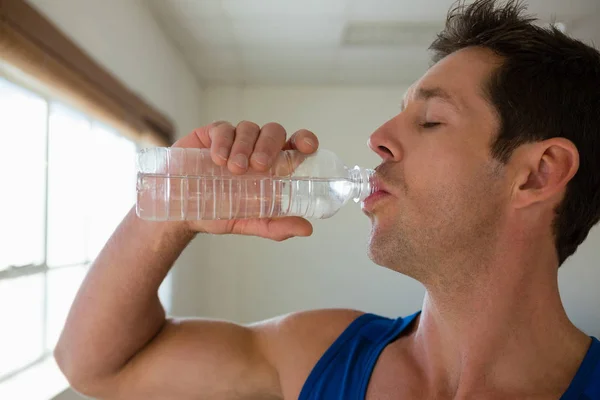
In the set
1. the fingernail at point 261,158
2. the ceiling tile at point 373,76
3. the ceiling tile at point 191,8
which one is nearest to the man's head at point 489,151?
the fingernail at point 261,158

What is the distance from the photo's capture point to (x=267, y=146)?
77 cm

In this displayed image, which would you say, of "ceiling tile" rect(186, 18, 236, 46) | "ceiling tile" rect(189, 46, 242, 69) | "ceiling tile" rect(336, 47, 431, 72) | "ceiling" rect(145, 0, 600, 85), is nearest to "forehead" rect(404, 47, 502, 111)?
"ceiling" rect(145, 0, 600, 85)

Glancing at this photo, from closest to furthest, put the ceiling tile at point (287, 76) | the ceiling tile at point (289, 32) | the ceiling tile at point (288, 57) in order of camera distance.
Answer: the ceiling tile at point (289, 32) < the ceiling tile at point (288, 57) < the ceiling tile at point (287, 76)

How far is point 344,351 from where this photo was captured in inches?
38.9

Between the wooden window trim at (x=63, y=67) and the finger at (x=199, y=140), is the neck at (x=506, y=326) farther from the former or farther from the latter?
the wooden window trim at (x=63, y=67)

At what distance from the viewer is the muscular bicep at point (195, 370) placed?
0.95 meters

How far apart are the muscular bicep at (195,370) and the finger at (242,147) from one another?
16.4 inches

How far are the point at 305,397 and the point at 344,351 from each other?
12 centimetres

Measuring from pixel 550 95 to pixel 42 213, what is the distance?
1.44m

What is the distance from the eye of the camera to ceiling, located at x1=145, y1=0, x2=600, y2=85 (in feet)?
7.51

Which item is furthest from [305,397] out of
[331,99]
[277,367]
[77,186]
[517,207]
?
[331,99]

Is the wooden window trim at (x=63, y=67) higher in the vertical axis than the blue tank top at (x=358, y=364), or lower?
higher

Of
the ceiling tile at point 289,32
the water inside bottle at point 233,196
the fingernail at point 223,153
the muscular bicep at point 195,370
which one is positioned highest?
the ceiling tile at point 289,32

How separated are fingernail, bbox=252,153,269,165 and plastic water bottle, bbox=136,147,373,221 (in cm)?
9
